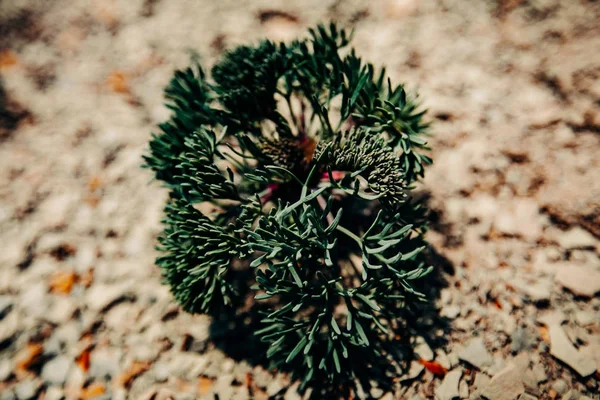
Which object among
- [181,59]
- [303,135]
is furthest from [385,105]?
[181,59]

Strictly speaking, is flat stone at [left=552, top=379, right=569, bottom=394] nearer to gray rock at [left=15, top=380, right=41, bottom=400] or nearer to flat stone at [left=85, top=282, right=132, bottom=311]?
flat stone at [left=85, top=282, right=132, bottom=311]

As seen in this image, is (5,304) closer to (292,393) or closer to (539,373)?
(292,393)

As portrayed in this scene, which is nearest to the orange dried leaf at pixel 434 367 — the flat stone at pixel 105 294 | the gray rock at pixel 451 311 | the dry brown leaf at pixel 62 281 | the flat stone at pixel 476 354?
the flat stone at pixel 476 354

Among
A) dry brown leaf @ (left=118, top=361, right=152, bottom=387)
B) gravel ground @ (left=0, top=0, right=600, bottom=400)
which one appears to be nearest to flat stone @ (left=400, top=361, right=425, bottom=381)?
gravel ground @ (left=0, top=0, right=600, bottom=400)

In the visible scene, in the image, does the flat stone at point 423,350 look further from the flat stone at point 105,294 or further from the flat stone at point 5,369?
the flat stone at point 5,369

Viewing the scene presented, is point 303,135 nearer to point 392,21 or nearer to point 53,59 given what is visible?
point 392,21

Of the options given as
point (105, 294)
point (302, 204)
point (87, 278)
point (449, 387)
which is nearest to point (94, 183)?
point (87, 278)
